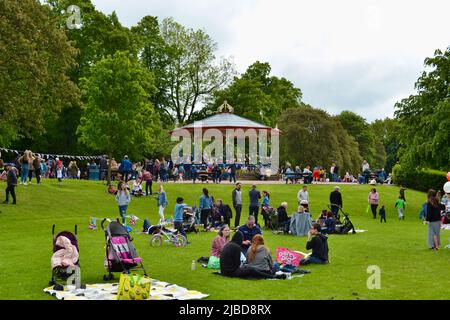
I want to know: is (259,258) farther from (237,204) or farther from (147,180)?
(147,180)

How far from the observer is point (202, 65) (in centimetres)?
7144

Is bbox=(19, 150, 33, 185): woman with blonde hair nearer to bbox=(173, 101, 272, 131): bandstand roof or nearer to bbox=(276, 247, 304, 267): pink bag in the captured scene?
bbox=(173, 101, 272, 131): bandstand roof

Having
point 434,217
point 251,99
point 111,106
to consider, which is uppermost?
point 251,99

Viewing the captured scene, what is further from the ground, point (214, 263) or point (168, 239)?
point (168, 239)

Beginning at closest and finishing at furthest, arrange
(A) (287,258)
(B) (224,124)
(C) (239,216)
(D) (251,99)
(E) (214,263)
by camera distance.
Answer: (E) (214,263), (A) (287,258), (C) (239,216), (B) (224,124), (D) (251,99)

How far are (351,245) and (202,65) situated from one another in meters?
53.6

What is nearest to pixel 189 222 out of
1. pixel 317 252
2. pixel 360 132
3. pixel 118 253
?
pixel 317 252

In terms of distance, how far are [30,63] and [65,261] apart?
65.4 feet

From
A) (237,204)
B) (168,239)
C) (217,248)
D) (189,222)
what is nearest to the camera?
(217,248)

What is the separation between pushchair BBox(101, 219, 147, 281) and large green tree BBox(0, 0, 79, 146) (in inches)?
733

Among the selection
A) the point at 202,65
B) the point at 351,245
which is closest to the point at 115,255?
the point at 351,245

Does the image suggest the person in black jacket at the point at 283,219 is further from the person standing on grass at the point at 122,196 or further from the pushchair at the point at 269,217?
the person standing on grass at the point at 122,196

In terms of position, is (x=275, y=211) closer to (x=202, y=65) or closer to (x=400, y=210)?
(x=400, y=210)

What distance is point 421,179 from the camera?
1825 inches
